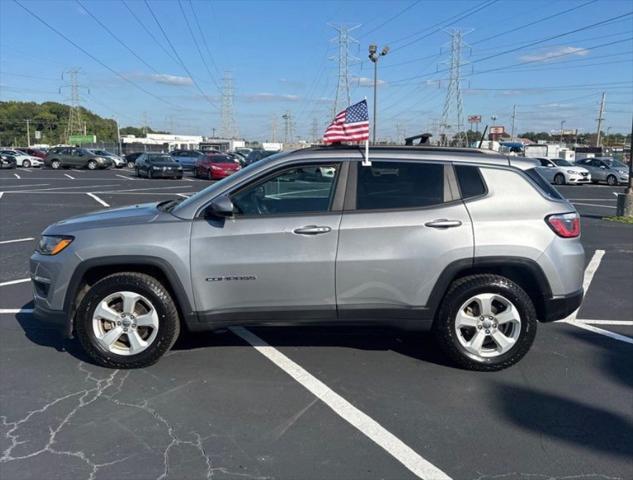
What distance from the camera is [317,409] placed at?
12.1 feet

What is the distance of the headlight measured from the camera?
4199 mm

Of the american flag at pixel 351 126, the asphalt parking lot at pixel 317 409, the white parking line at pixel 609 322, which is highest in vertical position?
the american flag at pixel 351 126

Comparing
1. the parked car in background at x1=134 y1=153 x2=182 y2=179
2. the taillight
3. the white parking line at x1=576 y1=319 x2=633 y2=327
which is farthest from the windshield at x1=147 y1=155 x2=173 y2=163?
the taillight

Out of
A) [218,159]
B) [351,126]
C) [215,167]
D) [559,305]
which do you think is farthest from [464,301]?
[218,159]

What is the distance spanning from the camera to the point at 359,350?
4.79m

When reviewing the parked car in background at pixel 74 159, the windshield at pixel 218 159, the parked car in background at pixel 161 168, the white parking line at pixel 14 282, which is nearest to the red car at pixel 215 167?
the windshield at pixel 218 159

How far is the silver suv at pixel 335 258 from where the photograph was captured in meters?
4.09

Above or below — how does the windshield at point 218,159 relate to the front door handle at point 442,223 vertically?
above

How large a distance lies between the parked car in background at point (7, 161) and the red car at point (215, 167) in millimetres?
20830

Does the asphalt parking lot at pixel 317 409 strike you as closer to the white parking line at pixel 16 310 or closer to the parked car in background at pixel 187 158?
the white parking line at pixel 16 310

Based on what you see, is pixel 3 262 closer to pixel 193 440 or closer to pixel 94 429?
pixel 94 429

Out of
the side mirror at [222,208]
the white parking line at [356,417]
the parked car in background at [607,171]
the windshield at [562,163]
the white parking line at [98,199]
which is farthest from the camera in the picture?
the windshield at [562,163]

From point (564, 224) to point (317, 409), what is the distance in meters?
2.39

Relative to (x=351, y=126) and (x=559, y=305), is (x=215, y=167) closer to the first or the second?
(x=351, y=126)
